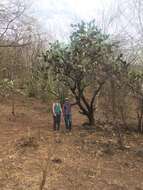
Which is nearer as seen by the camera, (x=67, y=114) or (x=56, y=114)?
(x=56, y=114)

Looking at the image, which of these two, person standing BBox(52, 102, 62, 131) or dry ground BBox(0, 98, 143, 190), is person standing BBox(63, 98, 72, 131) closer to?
person standing BBox(52, 102, 62, 131)

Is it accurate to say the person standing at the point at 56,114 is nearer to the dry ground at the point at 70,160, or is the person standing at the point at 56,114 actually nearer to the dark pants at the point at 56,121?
the dark pants at the point at 56,121

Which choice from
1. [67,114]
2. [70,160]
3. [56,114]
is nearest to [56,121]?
[56,114]

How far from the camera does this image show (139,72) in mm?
18938

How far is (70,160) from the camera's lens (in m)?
13.9

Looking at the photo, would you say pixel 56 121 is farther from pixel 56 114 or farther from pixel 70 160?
pixel 70 160

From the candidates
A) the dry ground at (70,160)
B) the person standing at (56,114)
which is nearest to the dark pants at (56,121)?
the person standing at (56,114)

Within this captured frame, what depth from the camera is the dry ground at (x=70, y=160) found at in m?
11.8

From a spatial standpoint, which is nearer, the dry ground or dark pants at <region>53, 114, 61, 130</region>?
the dry ground

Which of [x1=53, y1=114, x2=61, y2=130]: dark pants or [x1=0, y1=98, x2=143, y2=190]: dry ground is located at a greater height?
[x1=53, y1=114, x2=61, y2=130]: dark pants

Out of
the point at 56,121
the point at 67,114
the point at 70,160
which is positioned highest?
the point at 67,114

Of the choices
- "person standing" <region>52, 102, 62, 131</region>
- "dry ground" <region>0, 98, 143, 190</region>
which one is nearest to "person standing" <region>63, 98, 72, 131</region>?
"person standing" <region>52, 102, 62, 131</region>

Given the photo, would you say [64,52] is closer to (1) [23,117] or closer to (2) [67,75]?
(2) [67,75]

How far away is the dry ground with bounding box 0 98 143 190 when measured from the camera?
38.7ft
